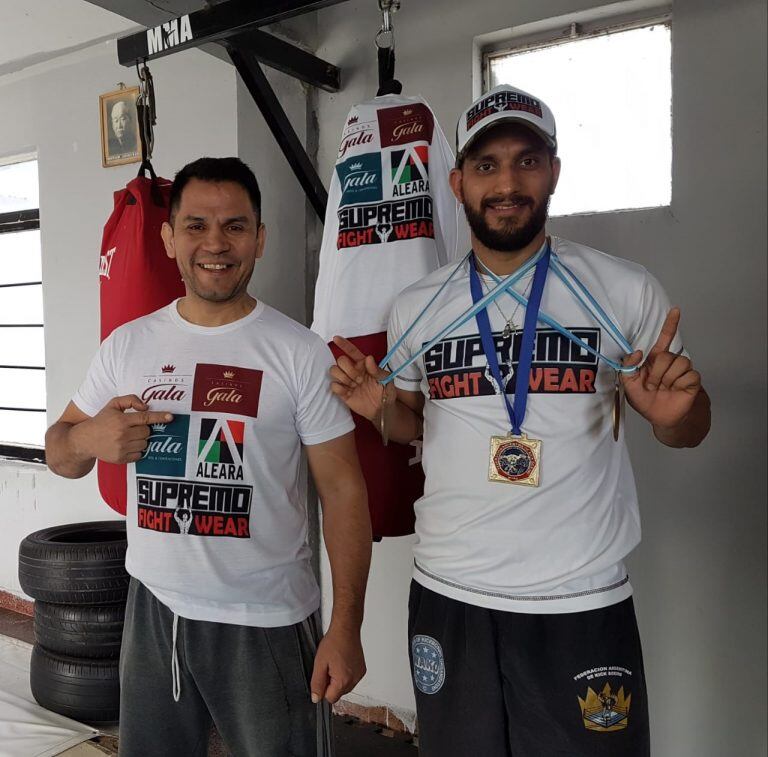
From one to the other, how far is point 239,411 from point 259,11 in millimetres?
984

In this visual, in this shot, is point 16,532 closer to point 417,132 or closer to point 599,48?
point 417,132

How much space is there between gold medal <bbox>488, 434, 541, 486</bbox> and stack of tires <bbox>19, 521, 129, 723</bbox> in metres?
1.85

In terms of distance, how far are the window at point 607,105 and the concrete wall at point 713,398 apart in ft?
0.29

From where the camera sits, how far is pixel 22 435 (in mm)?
4113

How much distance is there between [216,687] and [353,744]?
137cm

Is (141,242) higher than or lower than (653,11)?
lower

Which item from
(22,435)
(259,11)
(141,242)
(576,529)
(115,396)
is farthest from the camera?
(22,435)

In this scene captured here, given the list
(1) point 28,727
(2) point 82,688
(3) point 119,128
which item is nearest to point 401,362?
(2) point 82,688

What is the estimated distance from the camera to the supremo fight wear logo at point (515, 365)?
1.38m

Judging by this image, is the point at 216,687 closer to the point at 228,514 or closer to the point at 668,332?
the point at 228,514

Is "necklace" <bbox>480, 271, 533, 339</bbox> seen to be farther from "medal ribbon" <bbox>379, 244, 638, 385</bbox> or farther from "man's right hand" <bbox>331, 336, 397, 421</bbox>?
"man's right hand" <bbox>331, 336, 397, 421</bbox>

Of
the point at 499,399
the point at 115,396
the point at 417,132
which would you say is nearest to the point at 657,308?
the point at 499,399

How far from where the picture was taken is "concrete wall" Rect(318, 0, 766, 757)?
1.94 m

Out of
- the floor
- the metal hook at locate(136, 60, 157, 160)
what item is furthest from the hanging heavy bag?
the floor
